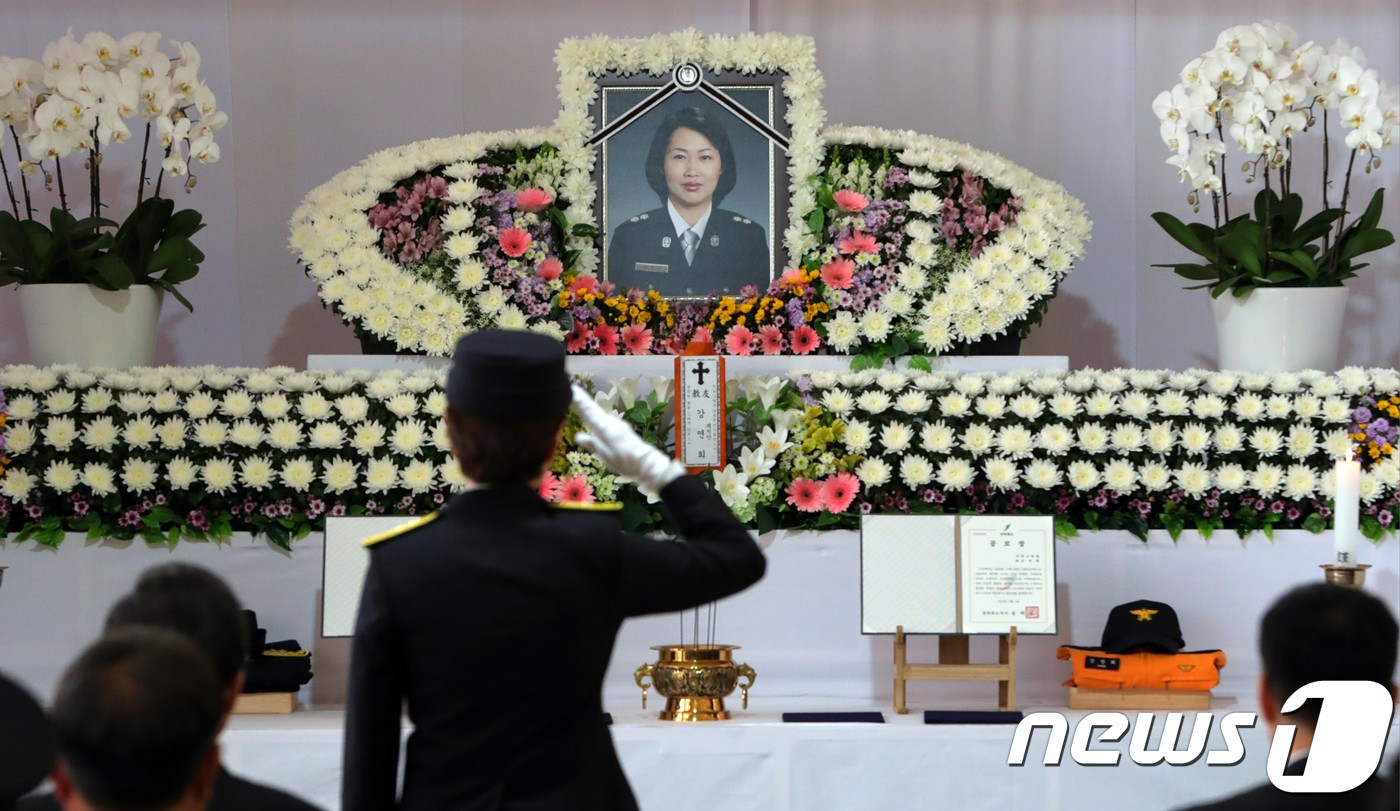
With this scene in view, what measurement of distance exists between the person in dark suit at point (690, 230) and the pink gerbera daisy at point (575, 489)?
3.05ft

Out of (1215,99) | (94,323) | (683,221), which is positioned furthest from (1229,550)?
(94,323)

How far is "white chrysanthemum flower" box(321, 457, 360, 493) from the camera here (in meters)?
3.91

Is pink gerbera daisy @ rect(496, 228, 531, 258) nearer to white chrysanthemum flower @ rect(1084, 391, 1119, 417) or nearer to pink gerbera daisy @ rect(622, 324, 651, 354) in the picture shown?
pink gerbera daisy @ rect(622, 324, 651, 354)

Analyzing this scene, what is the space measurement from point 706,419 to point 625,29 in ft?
8.89

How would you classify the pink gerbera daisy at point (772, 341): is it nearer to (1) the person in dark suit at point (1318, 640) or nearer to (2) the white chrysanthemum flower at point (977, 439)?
(2) the white chrysanthemum flower at point (977, 439)

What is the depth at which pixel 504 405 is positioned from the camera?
1749 mm

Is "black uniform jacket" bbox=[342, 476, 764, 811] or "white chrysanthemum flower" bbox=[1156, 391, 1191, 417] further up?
"white chrysanthemum flower" bbox=[1156, 391, 1191, 417]

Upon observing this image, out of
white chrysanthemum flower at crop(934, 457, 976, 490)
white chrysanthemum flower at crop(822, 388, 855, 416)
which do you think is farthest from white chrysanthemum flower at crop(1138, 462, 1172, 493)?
white chrysanthemum flower at crop(822, 388, 855, 416)

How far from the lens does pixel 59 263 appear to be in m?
4.31

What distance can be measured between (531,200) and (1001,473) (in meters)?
1.60

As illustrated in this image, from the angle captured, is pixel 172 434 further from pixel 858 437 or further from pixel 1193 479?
pixel 1193 479

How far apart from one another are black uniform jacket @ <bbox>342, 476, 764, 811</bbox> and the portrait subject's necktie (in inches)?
114

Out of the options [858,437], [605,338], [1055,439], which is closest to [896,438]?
[858,437]

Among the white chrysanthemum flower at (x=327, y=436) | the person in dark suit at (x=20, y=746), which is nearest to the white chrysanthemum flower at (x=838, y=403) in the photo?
the white chrysanthemum flower at (x=327, y=436)
